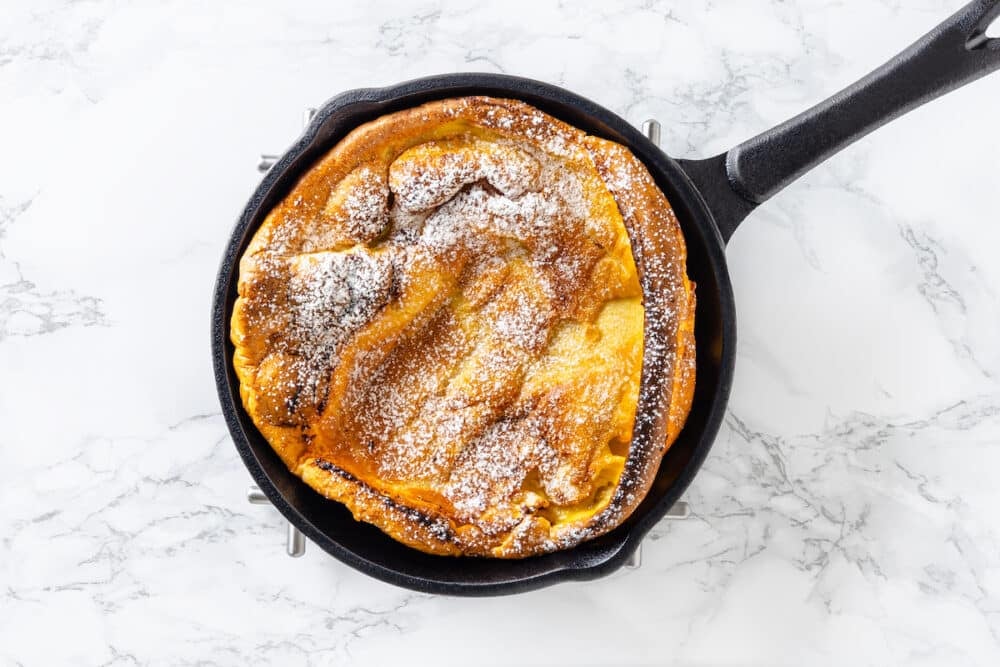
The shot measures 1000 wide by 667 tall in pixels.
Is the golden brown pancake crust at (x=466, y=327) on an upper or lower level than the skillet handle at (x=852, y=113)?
lower

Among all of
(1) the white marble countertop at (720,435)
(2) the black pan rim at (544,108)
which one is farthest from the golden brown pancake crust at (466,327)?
(1) the white marble countertop at (720,435)


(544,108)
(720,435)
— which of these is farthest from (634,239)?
(720,435)

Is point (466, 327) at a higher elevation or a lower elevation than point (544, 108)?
lower

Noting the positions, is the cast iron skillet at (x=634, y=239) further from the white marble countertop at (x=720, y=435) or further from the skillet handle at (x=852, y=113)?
the white marble countertop at (x=720, y=435)

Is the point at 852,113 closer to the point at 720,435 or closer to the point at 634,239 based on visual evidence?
the point at 634,239

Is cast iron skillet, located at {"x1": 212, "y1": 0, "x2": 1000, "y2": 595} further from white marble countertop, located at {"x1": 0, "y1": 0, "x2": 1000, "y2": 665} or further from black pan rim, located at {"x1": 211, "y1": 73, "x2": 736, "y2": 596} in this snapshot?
white marble countertop, located at {"x1": 0, "y1": 0, "x2": 1000, "y2": 665}

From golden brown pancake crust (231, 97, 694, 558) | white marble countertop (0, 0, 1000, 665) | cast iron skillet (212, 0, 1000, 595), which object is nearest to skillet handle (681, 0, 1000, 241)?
cast iron skillet (212, 0, 1000, 595)

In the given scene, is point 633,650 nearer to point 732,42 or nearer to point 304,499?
point 304,499
